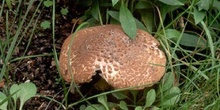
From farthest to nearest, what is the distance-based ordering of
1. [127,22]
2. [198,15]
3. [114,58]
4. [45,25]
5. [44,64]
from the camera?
[45,25] < [44,64] < [198,15] < [127,22] < [114,58]

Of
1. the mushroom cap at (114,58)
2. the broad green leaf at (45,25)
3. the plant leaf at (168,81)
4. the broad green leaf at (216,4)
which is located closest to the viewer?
the mushroom cap at (114,58)

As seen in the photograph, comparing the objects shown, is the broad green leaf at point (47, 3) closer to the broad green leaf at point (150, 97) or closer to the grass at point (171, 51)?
the grass at point (171, 51)

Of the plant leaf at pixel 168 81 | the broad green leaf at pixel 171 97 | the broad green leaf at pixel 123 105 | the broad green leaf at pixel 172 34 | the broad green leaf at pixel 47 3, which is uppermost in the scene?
the broad green leaf at pixel 47 3

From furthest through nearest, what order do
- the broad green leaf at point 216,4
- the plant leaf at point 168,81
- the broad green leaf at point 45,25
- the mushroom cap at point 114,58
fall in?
the broad green leaf at point 45,25 < the broad green leaf at point 216,4 < the plant leaf at point 168,81 < the mushroom cap at point 114,58

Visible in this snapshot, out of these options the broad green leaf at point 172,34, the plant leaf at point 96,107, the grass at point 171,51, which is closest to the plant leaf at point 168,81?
the grass at point 171,51

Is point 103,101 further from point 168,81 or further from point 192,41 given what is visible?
point 192,41

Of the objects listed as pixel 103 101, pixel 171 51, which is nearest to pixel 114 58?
pixel 103 101

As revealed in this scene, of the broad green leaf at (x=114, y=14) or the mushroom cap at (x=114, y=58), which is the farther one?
the broad green leaf at (x=114, y=14)

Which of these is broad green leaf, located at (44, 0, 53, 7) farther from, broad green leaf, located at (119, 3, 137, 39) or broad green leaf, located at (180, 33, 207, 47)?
broad green leaf, located at (180, 33, 207, 47)
